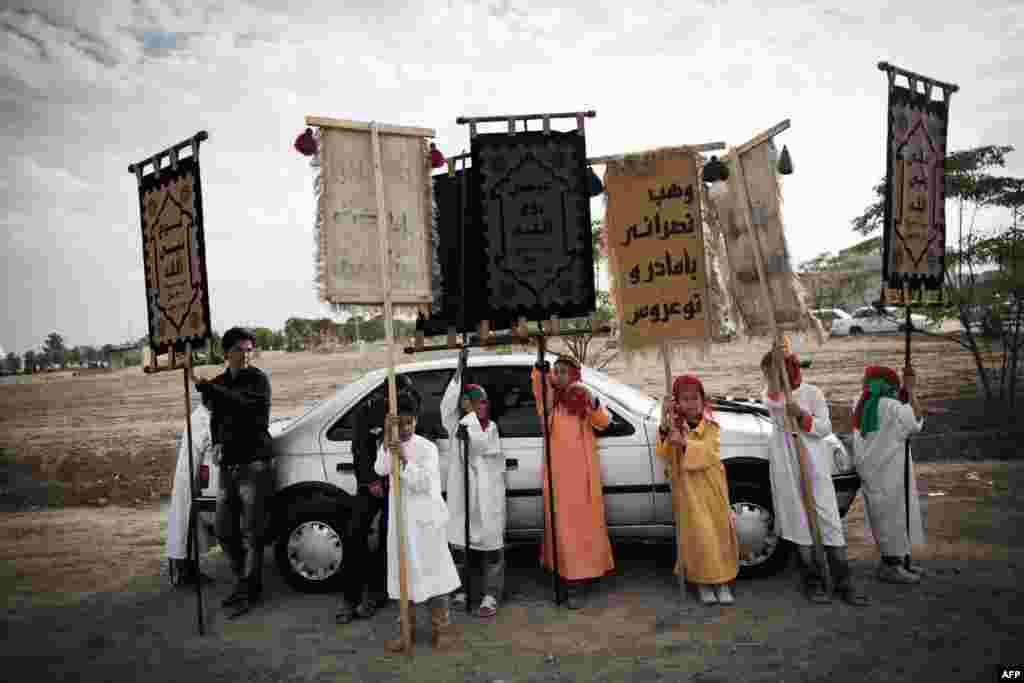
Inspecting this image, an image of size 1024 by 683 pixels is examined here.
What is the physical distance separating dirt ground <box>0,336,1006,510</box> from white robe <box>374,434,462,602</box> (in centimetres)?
160

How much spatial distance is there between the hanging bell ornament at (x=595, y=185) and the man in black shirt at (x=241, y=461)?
2735 mm

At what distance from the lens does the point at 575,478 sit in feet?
14.9

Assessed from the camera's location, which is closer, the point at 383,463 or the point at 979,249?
the point at 383,463

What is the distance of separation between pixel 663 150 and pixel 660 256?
2.55 feet

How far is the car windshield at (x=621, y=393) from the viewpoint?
500cm

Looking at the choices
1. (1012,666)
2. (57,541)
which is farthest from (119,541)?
(1012,666)

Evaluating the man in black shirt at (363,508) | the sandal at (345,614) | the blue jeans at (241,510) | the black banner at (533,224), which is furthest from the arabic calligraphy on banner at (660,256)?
the blue jeans at (241,510)

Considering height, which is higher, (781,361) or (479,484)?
(781,361)

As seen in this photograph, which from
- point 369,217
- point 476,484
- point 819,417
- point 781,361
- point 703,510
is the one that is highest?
point 369,217

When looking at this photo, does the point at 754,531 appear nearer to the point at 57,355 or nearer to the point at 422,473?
the point at 422,473

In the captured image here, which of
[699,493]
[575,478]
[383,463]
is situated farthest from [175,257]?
[699,493]

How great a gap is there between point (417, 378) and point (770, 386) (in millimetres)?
2673

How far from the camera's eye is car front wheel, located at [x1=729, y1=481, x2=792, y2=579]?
468 centimetres

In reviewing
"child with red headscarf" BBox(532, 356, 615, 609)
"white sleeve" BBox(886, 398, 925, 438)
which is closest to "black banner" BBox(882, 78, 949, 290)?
"white sleeve" BBox(886, 398, 925, 438)
